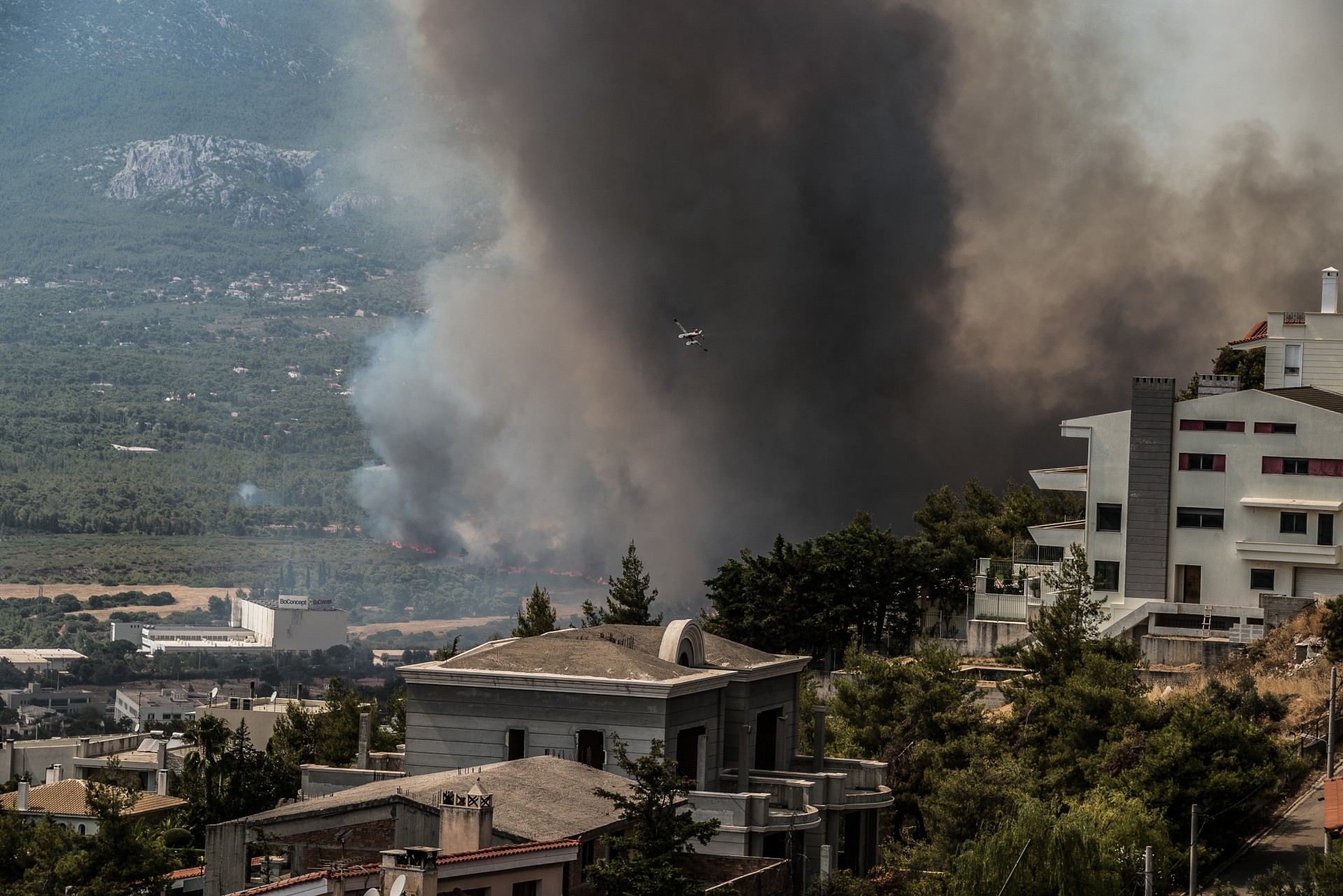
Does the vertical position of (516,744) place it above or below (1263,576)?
below

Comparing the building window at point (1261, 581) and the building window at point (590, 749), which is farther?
the building window at point (1261, 581)

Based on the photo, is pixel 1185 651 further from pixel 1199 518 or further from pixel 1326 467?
pixel 1326 467

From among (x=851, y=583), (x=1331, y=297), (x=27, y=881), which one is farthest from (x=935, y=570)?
(x=27, y=881)

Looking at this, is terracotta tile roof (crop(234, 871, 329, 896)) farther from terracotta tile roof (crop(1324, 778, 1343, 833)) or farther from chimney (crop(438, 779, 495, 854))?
terracotta tile roof (crop(1324, 778, 1343, 833))

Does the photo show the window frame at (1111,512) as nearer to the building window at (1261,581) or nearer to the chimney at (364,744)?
the building window at (1261,581)

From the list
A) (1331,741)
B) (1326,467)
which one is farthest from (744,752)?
(1326,467)

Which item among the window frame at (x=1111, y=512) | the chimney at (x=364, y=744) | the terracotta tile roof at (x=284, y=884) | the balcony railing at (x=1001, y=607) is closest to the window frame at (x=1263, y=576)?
the window frame at (x=1111, y=512)
